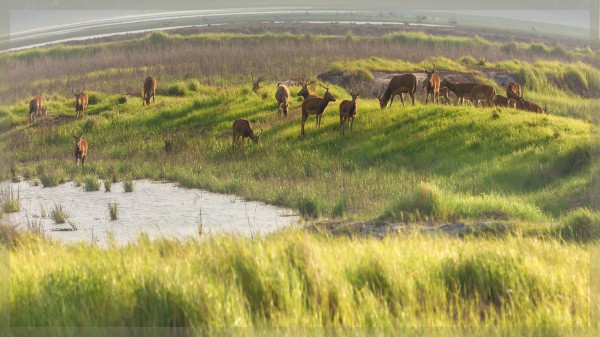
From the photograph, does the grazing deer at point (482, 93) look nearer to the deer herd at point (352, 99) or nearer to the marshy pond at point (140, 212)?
the deer herd at point (352, 99)

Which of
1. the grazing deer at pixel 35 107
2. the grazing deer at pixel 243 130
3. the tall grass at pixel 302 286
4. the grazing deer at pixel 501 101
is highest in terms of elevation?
the tall grass at pixel 302 286

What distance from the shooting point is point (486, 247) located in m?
7.52

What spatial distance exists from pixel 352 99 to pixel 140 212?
911 centimetres

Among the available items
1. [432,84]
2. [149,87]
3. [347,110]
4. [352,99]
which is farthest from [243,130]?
[149,87]

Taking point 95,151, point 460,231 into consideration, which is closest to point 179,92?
point 95,151

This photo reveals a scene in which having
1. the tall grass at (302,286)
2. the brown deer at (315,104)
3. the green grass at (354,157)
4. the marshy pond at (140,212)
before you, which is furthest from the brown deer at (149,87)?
the tall grass at (302,286)

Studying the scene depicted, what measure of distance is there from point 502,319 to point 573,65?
38.4 m

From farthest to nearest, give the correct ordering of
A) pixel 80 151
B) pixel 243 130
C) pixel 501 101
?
pixel 501 101 → pixel 243 130 → pixel 80 151

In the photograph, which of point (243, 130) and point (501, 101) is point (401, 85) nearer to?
point (501, 101)

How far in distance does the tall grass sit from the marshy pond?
3.12 meters

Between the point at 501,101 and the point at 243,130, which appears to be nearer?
the point at 243,130

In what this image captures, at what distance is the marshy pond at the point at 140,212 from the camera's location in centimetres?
1130

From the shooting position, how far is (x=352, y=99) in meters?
21.0

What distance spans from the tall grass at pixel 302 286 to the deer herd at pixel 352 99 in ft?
38.9
